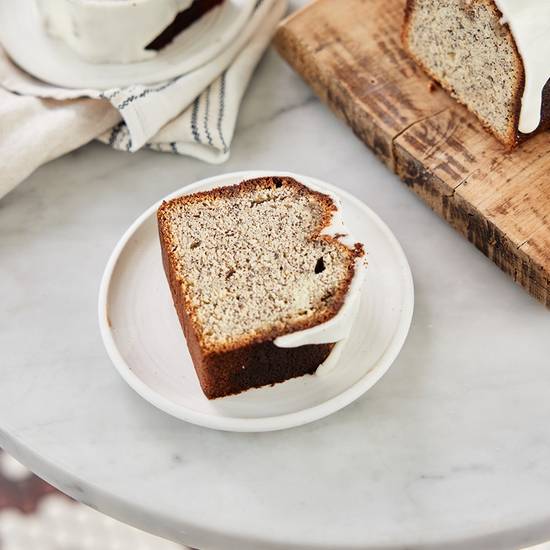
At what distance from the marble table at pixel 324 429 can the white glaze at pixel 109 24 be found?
0.36 meters

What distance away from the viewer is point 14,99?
1.83m

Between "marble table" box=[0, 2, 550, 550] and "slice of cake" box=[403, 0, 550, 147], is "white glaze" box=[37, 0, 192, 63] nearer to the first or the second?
"marble table" box=[0, 2, 550, 550]

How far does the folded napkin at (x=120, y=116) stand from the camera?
178 centimetres

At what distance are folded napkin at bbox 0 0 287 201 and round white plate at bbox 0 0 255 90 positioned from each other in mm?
24

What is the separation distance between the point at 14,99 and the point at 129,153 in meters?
0.27

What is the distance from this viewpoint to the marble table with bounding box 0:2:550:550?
1.30 metres

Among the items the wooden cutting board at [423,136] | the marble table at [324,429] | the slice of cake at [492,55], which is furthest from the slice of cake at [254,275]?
the slice of cake at [492,55]

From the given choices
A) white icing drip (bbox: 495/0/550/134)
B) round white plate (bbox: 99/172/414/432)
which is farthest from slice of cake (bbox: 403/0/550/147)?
round white plate (bbox: 99/172/414/432)

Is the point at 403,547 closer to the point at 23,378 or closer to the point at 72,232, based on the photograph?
the point at 23,378

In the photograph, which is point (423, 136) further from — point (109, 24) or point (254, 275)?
point (109, 24)

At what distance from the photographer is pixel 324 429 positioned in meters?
1.41

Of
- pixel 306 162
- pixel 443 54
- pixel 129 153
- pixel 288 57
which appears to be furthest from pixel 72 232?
pixel 443 54

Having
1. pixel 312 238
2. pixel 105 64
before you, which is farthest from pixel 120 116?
pixel 312 238

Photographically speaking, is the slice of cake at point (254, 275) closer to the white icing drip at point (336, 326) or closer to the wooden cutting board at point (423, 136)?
the white icing drip at point (336, 326)
